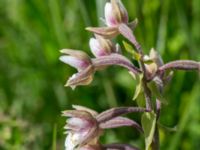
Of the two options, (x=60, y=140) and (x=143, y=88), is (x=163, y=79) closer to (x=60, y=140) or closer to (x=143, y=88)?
(x=143, y=88)

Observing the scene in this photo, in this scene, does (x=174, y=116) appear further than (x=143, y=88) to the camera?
Yes

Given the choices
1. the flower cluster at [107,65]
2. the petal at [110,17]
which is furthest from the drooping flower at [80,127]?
the petal at [110,17]

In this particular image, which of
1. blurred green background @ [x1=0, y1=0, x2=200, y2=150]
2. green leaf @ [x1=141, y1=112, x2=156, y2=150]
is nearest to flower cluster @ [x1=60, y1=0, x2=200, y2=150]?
green leaf @ [x1=141, y1=112, x2=156, y2=150]

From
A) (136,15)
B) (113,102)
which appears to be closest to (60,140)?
(113,102)

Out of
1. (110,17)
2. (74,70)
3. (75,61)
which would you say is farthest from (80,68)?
(74,70)

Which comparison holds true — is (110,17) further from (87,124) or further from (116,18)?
(87,124)

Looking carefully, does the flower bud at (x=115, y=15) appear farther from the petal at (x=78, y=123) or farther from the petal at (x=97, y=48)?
the petal at (x=78, y=123)

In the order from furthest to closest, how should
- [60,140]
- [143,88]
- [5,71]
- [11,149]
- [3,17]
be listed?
[3,17]
[5,71]
[60,140]
[11,149]
[143,88]
